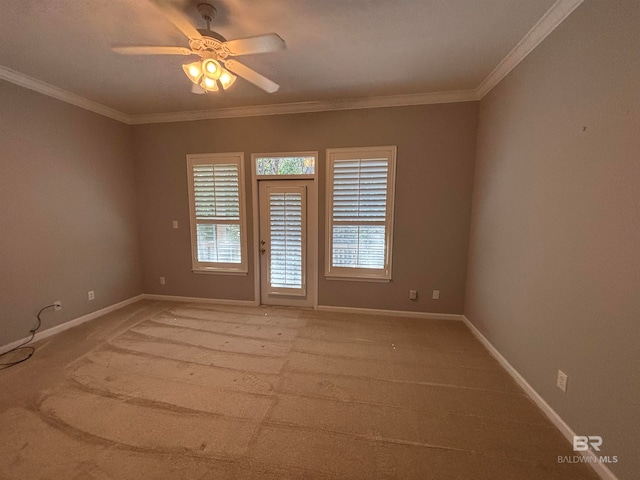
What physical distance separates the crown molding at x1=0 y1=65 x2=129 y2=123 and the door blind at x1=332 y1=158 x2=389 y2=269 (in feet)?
10.6

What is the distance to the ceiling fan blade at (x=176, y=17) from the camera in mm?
1256

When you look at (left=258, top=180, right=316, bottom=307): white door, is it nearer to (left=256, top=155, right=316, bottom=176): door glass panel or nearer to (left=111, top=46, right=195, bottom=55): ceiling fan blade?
(left=256, top=155, right=316, bottom=176): door glass panel

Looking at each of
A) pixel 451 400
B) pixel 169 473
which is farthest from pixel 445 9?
pixel 169 473

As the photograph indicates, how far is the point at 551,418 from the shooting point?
Answer: 170 centimetres

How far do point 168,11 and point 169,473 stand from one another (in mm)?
2481

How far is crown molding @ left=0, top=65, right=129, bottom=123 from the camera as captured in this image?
246cm

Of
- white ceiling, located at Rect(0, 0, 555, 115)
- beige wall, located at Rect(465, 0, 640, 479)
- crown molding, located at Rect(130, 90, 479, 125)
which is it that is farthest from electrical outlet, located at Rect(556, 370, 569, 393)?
crown molding, located at Rect(130, 90, 479, 125)

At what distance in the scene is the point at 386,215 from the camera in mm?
3268

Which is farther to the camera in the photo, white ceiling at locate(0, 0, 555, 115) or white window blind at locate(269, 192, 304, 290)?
white window blind at locate(269, 192, 304, 290)

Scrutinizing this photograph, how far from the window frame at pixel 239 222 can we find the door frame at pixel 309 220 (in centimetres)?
15

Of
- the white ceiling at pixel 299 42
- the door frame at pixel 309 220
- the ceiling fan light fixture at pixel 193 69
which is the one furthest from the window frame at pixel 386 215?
the ceiling fan light fixture at pixel 193 69

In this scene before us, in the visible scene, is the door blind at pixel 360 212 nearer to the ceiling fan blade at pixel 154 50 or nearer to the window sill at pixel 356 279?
the window sill at pixel 356 279

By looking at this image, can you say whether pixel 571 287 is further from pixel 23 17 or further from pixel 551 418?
pixel 23 17

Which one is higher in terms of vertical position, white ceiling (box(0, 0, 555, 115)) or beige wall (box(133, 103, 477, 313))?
white ceiling (box(0, 0, 555, 115))
